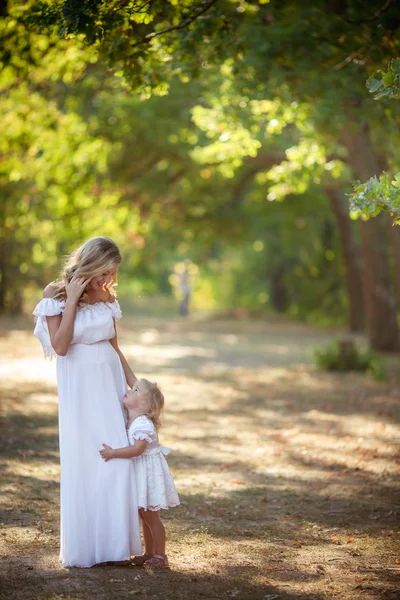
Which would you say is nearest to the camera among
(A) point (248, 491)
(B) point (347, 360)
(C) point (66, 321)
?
(C) point (66, 321)

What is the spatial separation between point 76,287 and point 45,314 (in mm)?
243

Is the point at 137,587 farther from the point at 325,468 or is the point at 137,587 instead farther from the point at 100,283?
the point at 325,468

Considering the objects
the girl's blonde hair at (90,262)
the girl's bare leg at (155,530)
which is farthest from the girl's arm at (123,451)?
the girl's blonde hair at (90,262)

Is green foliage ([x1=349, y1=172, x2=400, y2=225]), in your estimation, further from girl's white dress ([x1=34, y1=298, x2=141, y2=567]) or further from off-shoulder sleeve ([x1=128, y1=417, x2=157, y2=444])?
off-shoulder sleeve ([x1=128, y1=417, x2=157, y2=444])

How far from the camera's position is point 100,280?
4.99 metres

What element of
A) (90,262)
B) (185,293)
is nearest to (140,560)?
(90,262)

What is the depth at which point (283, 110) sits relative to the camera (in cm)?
1193

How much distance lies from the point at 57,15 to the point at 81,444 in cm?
313

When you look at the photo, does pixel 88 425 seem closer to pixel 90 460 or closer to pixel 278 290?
pixel 90 460

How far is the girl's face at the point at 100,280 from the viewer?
4.97m

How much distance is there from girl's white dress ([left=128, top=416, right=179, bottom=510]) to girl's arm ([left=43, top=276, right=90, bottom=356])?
0.64 metres

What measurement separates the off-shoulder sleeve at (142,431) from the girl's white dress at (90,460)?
0.20 feet

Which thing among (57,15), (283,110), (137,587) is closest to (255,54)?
(283,110)

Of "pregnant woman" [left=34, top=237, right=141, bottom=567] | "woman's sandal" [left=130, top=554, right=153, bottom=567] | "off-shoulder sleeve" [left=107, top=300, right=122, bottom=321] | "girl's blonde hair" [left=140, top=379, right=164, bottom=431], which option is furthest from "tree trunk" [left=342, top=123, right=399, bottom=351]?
"woman's sandal" [left=130, top=554, right=153, bottom=567]
